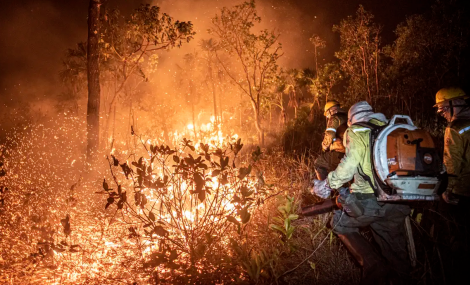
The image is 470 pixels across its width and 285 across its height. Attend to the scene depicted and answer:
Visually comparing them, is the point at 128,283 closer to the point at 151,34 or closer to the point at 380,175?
the point at 380,175

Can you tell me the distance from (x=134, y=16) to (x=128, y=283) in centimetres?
985

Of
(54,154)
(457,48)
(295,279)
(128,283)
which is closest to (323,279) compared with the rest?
(295,279)

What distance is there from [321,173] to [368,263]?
8.03 ft

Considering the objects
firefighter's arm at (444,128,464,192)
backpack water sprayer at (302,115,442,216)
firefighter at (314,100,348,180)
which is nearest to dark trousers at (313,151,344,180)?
firefighter at (314,100,348,180)

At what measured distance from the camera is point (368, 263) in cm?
303

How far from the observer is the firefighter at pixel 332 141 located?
5062 mm

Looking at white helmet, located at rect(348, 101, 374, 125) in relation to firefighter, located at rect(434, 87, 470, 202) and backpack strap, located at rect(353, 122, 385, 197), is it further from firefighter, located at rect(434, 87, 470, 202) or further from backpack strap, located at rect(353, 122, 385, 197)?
firefighter, located at rect(434, 87, 470, 202)

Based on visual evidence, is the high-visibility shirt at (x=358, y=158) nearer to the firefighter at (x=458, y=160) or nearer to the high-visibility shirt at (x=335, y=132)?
the firefighter at (x=458, y=160)

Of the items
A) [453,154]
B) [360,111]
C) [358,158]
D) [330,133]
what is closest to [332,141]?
[330,133]

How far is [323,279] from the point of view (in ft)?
11.7

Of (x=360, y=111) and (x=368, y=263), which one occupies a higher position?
(x=360, y=111)

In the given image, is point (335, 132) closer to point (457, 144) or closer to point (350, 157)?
point (457, 144)

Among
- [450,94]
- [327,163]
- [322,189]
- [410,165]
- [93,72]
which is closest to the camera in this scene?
[410,165]

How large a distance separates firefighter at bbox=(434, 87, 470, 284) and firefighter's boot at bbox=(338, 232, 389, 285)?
92 cm
